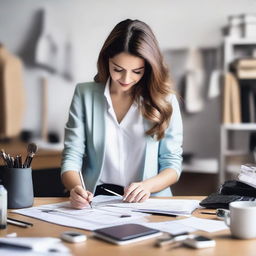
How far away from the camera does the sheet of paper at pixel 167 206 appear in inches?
60.2

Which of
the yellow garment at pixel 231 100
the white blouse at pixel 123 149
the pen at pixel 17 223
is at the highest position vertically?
the yellow garment at pixel 231 100

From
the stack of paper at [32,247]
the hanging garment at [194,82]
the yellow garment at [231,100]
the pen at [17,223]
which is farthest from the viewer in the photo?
the hanging garment at [194,82]

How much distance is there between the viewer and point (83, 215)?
148 cm

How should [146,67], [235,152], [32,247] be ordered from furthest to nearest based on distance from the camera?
[235,152], [146,67], [32,247]

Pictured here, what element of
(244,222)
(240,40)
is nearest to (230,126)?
(240,40)

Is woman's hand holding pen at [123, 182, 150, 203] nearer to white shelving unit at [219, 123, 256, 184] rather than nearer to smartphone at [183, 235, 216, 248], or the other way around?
smartphone at [183, 235, 216, 248]

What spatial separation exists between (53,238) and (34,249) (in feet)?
0.30

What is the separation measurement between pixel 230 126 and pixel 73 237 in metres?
2.49

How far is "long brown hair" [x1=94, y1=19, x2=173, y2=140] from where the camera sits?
1.86 meters

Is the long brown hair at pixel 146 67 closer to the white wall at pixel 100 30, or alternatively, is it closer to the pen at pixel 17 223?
the pen at pixel 17 223

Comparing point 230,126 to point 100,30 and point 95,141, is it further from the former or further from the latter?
point 95,141

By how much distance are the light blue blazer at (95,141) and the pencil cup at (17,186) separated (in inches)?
13.7

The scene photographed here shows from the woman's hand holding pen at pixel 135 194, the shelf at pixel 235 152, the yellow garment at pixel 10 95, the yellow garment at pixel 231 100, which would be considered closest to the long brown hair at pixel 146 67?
the woman's hand holding pen at pixel 135 194

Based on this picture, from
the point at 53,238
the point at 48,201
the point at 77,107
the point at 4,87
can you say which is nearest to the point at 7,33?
the point at 4,87
